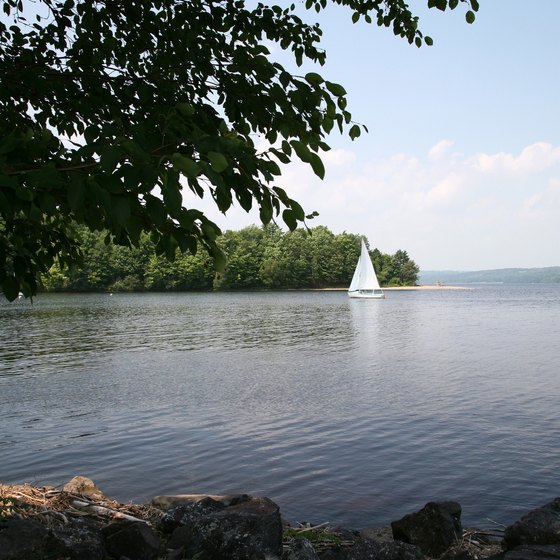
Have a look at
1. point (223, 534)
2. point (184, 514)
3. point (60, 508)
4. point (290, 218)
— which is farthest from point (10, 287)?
point (60, 508)

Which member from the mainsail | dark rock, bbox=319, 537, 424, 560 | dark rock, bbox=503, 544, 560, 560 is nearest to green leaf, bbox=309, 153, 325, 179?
dark rock, bbox=319, 537, 424, 560

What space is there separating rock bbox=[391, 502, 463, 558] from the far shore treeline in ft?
501

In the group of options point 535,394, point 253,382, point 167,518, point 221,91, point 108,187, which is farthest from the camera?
point 253,382

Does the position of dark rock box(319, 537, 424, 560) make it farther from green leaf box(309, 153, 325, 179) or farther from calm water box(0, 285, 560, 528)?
green leaf box(309, 153, 325, 179)

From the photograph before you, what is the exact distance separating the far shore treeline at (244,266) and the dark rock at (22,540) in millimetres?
154340

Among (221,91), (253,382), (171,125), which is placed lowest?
(253,382)

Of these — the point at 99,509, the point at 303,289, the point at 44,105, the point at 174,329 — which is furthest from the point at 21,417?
the point at 303,289

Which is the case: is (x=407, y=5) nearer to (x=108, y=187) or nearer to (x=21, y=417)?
(x=108, y=187)

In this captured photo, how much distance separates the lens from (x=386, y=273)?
197 metres

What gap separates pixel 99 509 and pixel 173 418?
9.70 m

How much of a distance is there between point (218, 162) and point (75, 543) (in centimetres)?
508

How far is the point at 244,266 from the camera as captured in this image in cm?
17862

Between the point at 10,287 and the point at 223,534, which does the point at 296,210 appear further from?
the point at 223,534

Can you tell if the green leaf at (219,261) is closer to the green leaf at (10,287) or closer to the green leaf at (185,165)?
the green leaf at (185,165)
